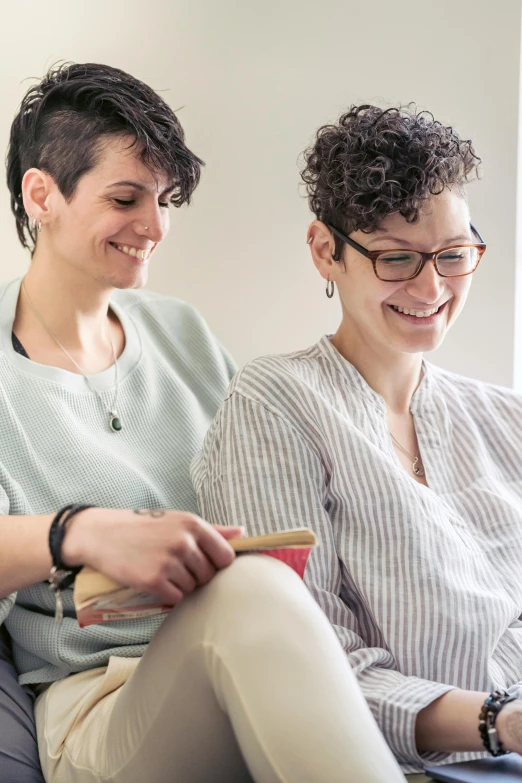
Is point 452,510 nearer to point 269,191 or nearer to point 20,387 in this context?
point 20,387

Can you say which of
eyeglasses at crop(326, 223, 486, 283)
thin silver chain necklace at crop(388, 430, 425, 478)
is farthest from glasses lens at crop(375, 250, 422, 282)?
thin silver chain necklace at crop(388, 430, 425, 478)

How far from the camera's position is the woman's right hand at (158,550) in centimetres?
98

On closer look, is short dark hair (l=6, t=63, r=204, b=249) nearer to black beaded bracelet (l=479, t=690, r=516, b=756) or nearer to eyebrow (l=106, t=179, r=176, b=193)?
eyebrow (l=106, t=179, r=176, b=193)

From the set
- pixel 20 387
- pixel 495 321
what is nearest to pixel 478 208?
pixel 495 321

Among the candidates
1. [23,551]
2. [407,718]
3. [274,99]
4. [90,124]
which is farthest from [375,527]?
[274,99]

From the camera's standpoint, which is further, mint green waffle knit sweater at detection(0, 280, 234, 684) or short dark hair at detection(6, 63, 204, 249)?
short dark hair at detection(6, 63, 204, 249)

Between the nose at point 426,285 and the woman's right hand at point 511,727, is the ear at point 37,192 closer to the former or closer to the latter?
the nose at point 426,285

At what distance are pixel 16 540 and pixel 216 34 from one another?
1393 millimetres

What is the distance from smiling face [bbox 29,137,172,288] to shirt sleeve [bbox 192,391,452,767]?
1.28 ft

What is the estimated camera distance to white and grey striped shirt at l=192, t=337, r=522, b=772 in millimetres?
1289

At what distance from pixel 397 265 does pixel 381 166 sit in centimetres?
15

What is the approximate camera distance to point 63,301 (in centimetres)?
165

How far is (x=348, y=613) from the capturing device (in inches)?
51.6

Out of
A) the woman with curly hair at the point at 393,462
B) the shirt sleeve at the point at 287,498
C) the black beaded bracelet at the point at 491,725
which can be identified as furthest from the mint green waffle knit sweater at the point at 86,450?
the black beaded bracelet at the point at 491,725
